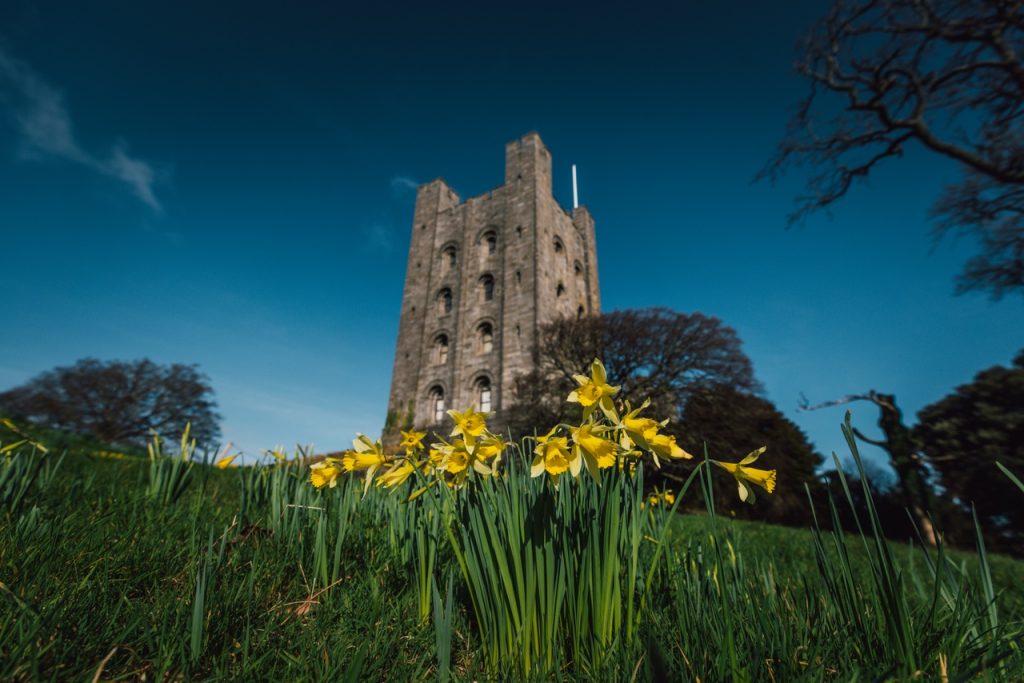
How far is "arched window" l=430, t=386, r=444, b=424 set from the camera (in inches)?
852

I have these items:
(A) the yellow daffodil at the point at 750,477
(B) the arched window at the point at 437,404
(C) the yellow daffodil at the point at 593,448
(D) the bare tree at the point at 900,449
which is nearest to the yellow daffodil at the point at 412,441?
(C) the yellow daffodil at the point at 593,448

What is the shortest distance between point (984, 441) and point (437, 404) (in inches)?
785

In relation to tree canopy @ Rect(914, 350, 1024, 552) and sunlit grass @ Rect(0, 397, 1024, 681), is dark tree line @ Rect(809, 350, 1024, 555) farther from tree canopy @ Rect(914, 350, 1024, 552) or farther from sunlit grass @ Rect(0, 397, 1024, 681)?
sunlit grass @ Rect(0, 397, 1024, 681)

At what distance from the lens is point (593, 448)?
117 centimetres

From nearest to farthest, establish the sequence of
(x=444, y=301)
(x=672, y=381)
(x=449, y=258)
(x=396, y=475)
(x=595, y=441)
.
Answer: (x=595, y=441)
(x=396, y=475)
(x=672, y=381)
(x=444, y=301)
(x=449, y=258)

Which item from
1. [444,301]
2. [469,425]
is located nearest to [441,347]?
[444,301]

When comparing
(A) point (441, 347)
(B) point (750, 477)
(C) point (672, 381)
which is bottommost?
(B) point (750, 477)

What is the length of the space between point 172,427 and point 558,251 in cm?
2749

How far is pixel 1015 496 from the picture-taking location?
1243 centimetres

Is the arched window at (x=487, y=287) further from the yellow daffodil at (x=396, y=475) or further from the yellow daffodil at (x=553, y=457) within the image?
the yellow daffodil at (x=553, y=457)

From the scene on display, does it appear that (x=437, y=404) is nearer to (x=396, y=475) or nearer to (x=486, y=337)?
(x=486, y=337)

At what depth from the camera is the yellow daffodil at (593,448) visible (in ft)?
3.79

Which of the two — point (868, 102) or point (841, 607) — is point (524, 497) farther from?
point (868, 102)

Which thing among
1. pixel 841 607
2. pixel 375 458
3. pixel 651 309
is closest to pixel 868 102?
pixel 651 309
